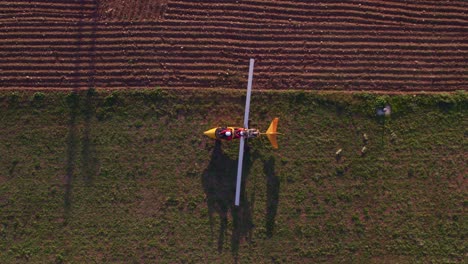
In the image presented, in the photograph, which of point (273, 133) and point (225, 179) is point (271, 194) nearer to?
point (225, 179)

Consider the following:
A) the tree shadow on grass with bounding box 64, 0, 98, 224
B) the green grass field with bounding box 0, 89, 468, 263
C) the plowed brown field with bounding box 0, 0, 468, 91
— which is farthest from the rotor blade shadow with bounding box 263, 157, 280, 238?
the tree shadow on grass with bounding box 64, 0, 98, 224

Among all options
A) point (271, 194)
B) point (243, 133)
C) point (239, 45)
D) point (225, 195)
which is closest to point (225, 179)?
point (225, 195)

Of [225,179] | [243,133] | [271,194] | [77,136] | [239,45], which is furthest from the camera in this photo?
[239,45]

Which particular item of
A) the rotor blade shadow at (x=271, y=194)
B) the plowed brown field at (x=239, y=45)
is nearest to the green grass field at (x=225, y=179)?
the rotor blade shadow at (x=271, y=194)

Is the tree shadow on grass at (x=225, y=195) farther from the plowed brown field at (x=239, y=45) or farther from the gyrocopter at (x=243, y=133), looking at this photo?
the plowed brown field at (x=239, y=45)

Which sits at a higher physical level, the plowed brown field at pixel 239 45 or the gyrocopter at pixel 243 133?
the plowed brown field at pixel 239 45
